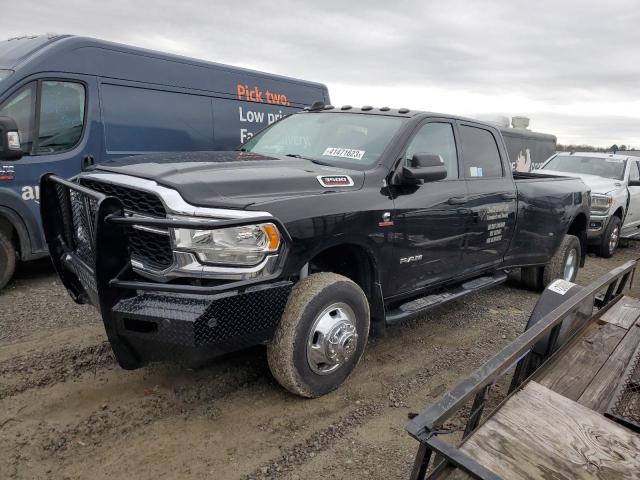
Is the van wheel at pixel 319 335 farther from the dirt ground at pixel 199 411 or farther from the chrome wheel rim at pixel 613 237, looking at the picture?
the chrome wheel rim at pixel 613 237

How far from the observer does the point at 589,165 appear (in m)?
10.1

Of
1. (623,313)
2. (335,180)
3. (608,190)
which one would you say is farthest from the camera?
(608,190)

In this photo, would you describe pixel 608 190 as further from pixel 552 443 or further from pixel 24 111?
pixel 24 111

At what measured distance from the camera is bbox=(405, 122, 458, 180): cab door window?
3.79 m

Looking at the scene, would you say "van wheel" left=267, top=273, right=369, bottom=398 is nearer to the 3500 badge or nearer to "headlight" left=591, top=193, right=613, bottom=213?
the 3500 badge

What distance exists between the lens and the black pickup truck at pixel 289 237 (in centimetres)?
249

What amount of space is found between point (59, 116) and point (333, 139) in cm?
349

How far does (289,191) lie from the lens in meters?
2.90

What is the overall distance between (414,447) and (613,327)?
1534 millimetres

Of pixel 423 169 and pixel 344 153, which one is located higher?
pixel 344 153

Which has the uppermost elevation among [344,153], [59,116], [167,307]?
[59,116]

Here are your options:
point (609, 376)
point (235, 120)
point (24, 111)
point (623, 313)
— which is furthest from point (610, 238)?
point (24, 111)

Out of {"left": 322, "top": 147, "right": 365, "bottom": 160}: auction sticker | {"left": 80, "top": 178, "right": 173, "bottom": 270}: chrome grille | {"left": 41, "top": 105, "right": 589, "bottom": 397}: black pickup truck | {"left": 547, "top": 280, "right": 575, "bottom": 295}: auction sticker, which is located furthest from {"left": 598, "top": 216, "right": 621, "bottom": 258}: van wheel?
{"left": 80, "top": 178, "right": 173, "bottom": 270}: chrome grille

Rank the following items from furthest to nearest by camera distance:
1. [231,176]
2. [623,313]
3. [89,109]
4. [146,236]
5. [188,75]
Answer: [188,75] < [89,109] < [623,313] < [231,176] < [146,236]
